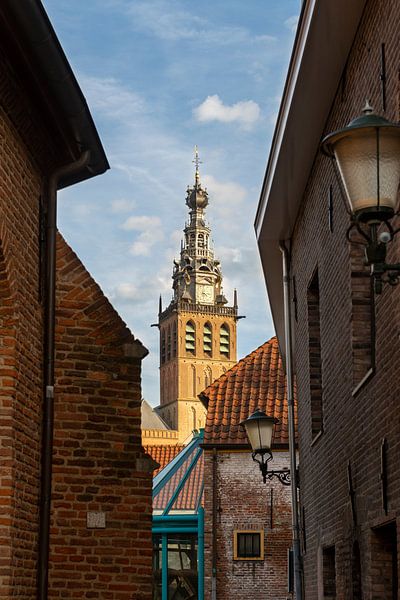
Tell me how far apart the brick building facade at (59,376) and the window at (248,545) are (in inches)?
647

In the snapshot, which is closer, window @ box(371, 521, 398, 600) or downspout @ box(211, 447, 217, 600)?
window @ box(371, 521, 398, 600)

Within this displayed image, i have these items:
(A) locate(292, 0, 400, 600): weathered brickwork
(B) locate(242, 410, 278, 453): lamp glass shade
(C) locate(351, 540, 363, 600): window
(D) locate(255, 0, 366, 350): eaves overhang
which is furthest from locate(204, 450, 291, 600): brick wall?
(C) locate(351, 540, 363, 600): window

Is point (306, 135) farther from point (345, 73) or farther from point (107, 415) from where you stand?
point (107, 415)

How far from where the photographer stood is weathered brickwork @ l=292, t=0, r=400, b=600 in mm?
8008

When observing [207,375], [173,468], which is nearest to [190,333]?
[207,375]

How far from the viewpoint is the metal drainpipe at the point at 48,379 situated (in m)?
8.38

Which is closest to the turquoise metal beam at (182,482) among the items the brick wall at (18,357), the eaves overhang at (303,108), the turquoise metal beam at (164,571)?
the turquoise metal beam at (164,571)

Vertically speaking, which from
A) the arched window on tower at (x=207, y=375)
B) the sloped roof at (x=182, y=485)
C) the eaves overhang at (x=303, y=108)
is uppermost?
the arched window on tower at (x=207, y=375)

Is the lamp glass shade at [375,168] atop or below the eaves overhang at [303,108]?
below

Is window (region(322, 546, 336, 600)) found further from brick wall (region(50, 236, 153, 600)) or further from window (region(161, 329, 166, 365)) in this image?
window (region(161, 329, 166, 365))

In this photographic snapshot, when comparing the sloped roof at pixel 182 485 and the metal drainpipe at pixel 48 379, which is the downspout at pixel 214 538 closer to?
the sloped roof at pixel 182 485

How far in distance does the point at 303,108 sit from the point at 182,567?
1759 centimetres

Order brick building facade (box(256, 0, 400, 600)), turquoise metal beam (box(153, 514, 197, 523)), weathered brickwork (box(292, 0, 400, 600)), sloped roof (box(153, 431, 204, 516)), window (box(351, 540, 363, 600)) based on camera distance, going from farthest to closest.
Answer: sloped roof (box(153, 431, 204, 516)) → turquoise metal beam (box(153, 514, 197, 523)) → window (box(351, 540, 363, 600)) → brick building facade (box(256, 0, 400, 600)) → weathered brickwork (box(292, 0, 400, 600))

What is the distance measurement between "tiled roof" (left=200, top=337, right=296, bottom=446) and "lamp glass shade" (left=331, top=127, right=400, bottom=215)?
68.0ft
